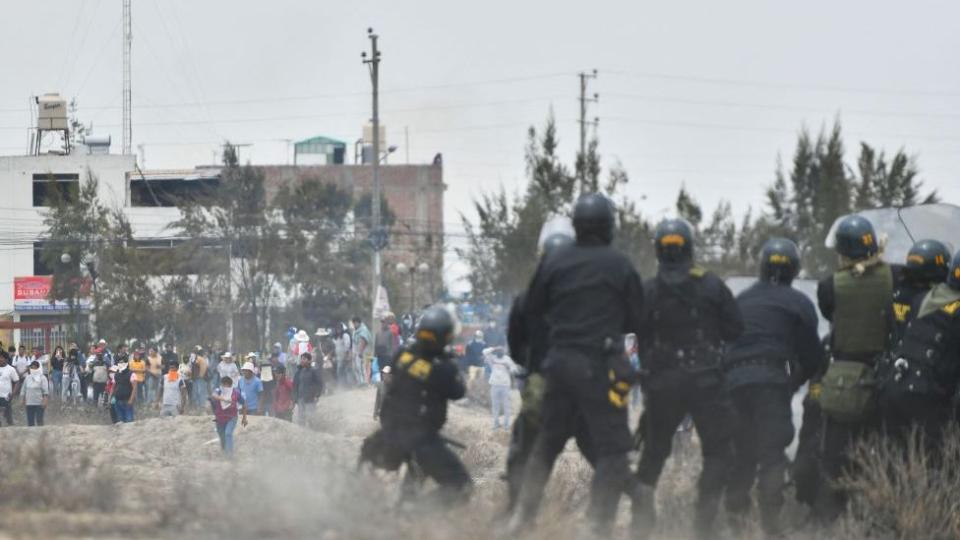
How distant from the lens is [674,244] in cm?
1143

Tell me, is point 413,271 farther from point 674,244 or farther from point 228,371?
point 674,244

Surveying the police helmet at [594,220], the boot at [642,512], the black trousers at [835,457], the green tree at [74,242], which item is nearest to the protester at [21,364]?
the green tree at [74,242]

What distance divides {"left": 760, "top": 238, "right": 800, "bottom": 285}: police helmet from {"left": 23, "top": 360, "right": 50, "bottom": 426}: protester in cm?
2427

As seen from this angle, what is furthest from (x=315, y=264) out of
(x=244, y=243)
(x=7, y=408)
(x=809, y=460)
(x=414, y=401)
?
(x=414, y=401)

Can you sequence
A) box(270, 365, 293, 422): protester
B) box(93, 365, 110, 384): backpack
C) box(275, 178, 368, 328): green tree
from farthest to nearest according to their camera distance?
box(275, 178, 368, 328): green tree < box(93, 365, 110, 384): backpack < box(270, 365, 293, 422): protester

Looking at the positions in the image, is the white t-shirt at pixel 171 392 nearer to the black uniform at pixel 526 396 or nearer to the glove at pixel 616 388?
the black uniform at pixel 526 396

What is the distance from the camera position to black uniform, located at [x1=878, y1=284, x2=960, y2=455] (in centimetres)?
1188

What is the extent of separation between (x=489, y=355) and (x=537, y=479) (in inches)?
829

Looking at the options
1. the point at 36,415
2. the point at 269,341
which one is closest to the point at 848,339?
the point at 36,415

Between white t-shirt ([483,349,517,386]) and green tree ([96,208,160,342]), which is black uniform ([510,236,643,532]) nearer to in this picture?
white t-shirt ([483,349,517,386])

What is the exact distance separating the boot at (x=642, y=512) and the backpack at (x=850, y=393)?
1.91 meters

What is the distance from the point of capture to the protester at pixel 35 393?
34.3m

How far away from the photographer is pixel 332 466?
13172mm

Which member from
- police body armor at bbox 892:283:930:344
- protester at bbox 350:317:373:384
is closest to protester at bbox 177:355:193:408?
protester at bbox 350:317:373:384
